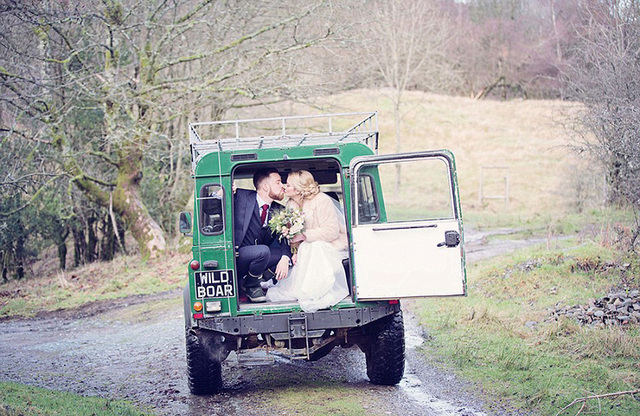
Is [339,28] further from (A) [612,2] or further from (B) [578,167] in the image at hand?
(B) [578,167]

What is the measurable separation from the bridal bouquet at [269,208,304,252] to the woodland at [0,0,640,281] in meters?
7.60

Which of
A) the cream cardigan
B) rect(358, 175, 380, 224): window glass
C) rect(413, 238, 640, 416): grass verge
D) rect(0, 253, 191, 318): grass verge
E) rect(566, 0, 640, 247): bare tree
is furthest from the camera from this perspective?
rect(0, 253, 191, 318): grass verge

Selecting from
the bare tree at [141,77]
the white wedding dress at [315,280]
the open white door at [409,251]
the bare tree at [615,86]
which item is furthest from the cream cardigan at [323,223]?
the bare tree at [141,77]

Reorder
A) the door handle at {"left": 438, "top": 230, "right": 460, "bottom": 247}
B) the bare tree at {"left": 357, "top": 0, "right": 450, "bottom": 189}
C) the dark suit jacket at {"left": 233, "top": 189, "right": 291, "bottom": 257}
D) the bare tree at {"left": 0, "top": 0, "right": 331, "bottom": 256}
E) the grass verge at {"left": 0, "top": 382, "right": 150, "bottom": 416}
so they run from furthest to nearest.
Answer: the bare tree at {"left": 357, "top": 0, "right": 450, "bottom": 189} < the bare tree at {"left": 0, "top": 0, "right": 331, "bottom": 256} < the dark suit jacket at {"left": 233, "top": 189, "right": 291, "bottom": 257} < the door handle at {"left": 438, "top": 230, "right": 460, "bottom": 247} < the grass verge at {"left": 0, "top": 382, "right": 150, "bottom": 416}

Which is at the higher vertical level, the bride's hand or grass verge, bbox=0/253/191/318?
the bride's hand

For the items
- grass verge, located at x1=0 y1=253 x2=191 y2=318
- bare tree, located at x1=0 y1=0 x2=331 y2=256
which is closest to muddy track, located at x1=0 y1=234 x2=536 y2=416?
grass verge, located at x1=0 y1=253 x2=191 y2=318

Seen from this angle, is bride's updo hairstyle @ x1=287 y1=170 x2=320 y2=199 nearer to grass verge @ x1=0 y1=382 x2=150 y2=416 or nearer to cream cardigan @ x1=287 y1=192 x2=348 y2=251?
cream cardigan @ x1=287 y1=192 x2=348 y2=251

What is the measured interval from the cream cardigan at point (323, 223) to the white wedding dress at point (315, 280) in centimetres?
11

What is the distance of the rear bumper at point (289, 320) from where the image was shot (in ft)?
23.0

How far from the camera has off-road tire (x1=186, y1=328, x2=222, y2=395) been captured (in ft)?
23.9

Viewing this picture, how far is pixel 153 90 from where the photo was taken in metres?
18.3

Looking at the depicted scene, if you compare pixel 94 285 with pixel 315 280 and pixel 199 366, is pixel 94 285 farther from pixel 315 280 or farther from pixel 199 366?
pixel 315 280

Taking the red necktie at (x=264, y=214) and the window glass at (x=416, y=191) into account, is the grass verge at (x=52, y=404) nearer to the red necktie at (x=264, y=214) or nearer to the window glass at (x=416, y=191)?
the red necktie at (x=264, y=214)

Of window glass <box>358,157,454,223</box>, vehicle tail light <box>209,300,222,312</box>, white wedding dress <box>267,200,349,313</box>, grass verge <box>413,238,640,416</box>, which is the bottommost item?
grass verge <box>413,238,640,416</box>
